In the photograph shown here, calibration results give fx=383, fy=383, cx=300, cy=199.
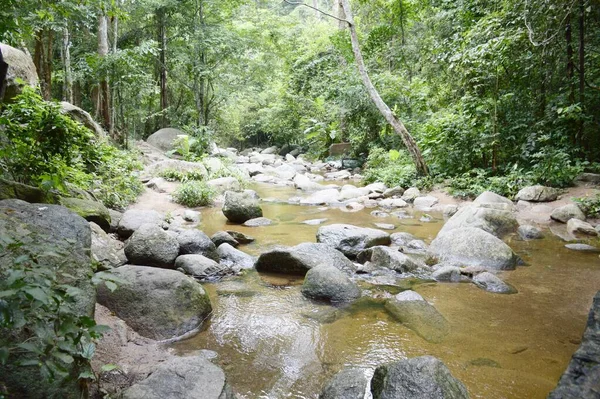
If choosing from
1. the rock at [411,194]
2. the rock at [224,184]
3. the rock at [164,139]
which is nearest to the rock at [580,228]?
the rock at [411,194]

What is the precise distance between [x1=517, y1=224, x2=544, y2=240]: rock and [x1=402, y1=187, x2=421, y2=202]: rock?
3.97 metres

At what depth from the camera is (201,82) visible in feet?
57.1

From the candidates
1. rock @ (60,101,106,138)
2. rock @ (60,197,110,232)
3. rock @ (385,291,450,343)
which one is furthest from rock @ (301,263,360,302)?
rock @ (60,101,106,138)

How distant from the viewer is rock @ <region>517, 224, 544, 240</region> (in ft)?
23.0

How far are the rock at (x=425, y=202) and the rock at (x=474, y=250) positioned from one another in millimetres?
4149

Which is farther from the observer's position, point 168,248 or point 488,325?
point 168,248

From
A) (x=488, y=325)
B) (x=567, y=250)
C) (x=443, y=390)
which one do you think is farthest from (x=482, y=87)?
(x=443, y=390)

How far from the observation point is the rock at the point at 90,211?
530 cm

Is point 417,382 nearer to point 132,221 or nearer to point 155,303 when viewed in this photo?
point 155,303

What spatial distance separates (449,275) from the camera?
203 inches

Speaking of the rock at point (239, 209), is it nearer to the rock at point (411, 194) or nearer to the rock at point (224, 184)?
the rock at point (224, 184)

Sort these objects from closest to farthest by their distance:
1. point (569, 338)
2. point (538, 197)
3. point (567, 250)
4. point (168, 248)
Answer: point (569, 338)
point (168, 248)
point (567, 250)
point (538, 197)

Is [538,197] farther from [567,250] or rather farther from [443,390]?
[443,390]

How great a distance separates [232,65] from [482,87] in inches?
438
